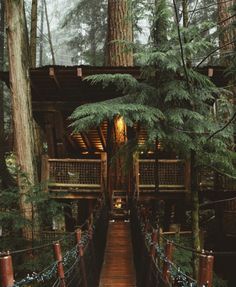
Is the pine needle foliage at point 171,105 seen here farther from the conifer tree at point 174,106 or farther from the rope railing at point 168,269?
the rope railing at point 168,269

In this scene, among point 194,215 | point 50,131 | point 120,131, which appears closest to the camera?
point 194,215

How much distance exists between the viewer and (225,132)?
7.44m

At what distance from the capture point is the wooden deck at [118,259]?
8.61 metres

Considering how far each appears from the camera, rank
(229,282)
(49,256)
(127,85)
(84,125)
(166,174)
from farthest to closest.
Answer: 1. (229,282)
2. (166,174)
3. (49,256)
4. (127,85)
5. (84,125)

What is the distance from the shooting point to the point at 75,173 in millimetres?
12445

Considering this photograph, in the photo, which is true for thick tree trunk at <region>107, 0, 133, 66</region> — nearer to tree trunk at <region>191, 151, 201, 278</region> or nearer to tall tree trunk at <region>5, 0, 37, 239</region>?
tall tree trunk at <region>5, 0, 37, 239</region>

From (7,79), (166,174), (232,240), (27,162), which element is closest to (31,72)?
(7,79)

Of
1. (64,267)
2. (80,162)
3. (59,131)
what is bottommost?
(64,267)

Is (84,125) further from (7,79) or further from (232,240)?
(232,240)

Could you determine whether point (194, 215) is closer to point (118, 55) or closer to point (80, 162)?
point (80, 162)

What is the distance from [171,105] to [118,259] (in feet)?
14.7

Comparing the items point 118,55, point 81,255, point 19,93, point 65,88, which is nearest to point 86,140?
point 118,55

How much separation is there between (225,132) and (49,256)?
5003 millimetres

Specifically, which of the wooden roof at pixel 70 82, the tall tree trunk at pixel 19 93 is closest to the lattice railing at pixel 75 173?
the tall tree trunk at pixel 19 93
